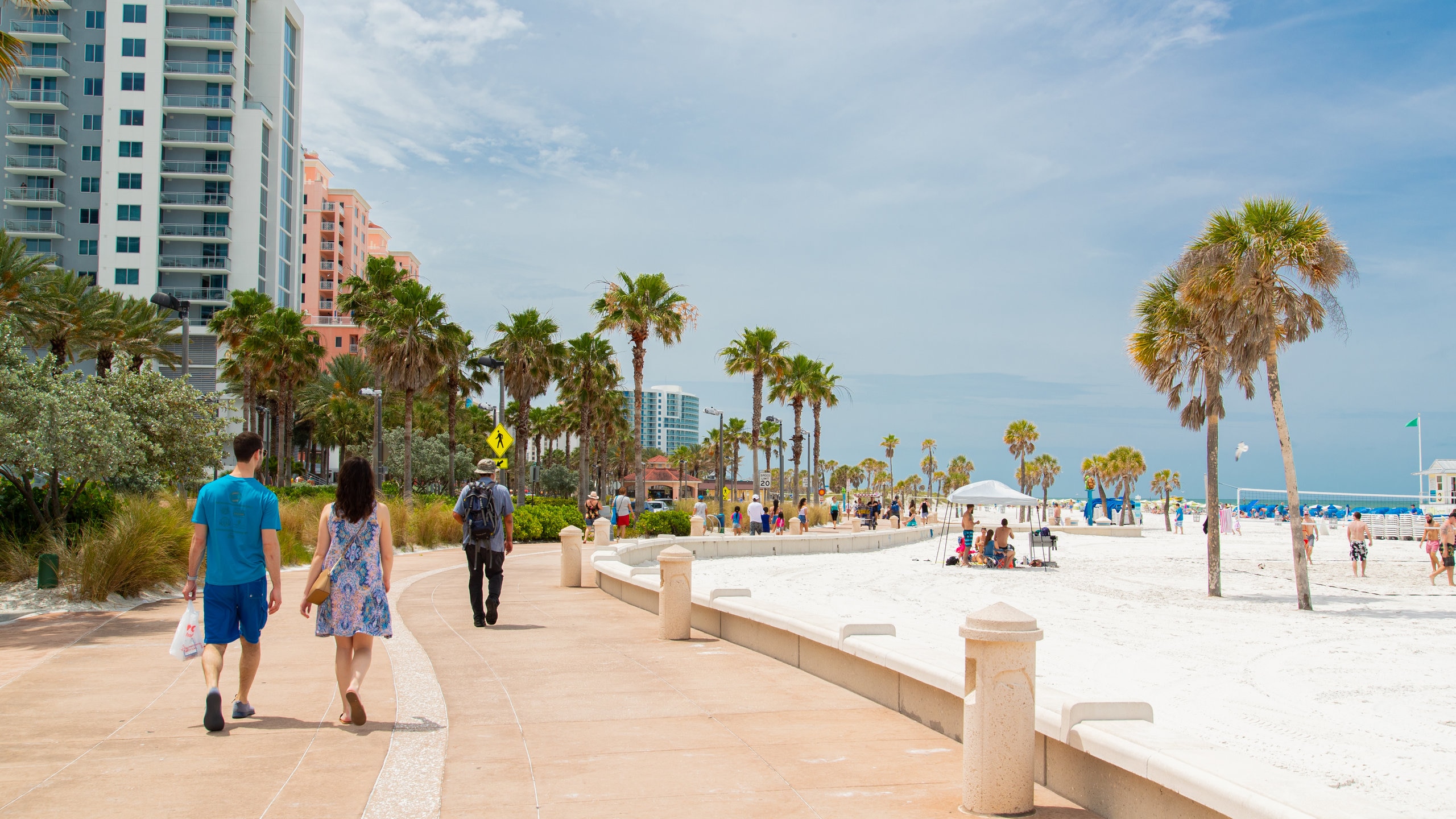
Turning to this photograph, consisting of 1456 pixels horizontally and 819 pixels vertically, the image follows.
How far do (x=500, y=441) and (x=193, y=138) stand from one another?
64.5 m

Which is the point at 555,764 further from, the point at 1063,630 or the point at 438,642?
the point at 1063,630

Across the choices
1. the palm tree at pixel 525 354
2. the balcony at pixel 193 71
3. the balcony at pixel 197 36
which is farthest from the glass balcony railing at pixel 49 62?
the palm tree at pixel 525 354

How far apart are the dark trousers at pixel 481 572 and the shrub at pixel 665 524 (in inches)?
864

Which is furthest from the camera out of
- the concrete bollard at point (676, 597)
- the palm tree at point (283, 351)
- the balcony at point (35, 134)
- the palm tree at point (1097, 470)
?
the palm tree at point (1097, 470)

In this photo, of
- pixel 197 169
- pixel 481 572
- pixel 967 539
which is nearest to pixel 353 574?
pixel 481 572

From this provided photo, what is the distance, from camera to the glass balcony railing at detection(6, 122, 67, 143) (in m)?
72.2

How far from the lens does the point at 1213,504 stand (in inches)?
898

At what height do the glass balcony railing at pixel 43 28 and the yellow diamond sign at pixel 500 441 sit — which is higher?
the glass balcony railing at pixel 43 28

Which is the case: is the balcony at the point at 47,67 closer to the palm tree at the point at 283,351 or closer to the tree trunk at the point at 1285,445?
the palm tree at the point at 283,351

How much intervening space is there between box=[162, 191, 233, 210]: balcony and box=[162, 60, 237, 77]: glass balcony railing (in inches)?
351

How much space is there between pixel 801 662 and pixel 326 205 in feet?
402

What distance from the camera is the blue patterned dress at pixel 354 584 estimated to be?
6051 mm

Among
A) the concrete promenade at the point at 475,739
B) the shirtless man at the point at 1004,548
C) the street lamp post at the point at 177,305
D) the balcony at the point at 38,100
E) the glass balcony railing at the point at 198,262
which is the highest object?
the balcony at the point at 38,100

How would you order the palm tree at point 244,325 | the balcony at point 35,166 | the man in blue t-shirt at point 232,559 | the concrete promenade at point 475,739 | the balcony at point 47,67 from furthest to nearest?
the balcony at point 35,166
the balcony at point 47,67
the palm tree at point 244,325
the man in blue t-shirt at point 232,559
the concrete promenade at point 475,739
